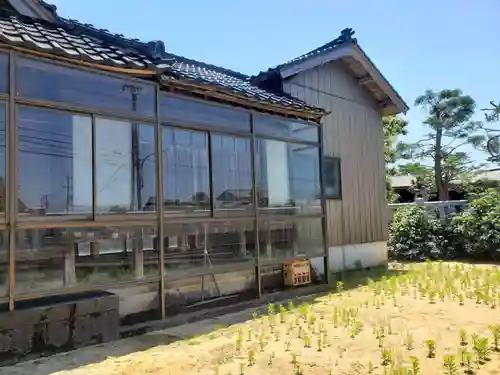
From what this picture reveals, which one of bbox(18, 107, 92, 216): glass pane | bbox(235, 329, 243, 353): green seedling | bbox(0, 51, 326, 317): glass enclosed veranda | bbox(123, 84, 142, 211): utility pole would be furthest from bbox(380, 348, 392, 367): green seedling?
bbox(18, 107, 92, 216): glass pane

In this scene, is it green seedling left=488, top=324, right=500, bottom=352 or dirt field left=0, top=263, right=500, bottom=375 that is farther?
green seedling left=488, top=324, right=500, bottom=352

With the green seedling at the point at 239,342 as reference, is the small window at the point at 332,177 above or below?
above

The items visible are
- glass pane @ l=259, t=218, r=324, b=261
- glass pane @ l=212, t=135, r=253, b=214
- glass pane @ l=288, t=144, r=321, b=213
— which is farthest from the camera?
glass pane @ l=288, t=144, r=321, b=213

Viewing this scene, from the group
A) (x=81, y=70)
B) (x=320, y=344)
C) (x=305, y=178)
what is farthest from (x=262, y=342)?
(x=305, y=178)

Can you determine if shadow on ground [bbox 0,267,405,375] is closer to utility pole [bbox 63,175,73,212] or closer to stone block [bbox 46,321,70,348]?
stone block [bbox 46,321,70,348]

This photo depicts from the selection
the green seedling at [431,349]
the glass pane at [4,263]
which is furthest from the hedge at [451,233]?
the glass pane at [4,263]

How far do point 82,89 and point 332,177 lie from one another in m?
6.06

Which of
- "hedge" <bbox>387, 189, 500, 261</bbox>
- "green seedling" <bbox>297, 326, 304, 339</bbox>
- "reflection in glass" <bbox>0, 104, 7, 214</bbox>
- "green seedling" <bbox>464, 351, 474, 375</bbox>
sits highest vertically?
"reflection in glass" <bbox>0, 104, 7, 214</bbox>

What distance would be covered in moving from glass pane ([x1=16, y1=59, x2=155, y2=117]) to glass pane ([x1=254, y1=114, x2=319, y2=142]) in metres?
1.97

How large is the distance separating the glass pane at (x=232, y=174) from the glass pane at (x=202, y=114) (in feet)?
0.61

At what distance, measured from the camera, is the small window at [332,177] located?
30.9 feet

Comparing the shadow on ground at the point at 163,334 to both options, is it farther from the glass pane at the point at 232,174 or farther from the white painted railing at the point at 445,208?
the white painted railing at the point at 445,208

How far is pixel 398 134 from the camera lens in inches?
1008

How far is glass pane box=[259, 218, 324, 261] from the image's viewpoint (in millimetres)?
6684
